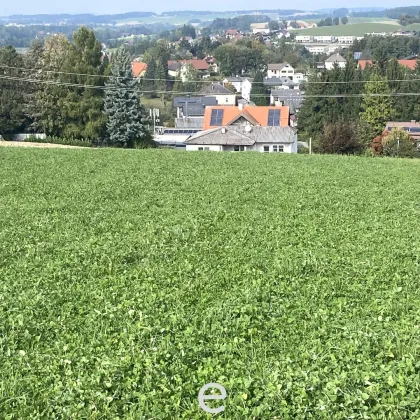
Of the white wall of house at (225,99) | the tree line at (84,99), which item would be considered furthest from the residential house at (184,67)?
the tree line at (84,99)

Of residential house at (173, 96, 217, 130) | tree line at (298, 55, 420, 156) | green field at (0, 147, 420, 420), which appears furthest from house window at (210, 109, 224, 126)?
green field at (0, 147, 420, 420)

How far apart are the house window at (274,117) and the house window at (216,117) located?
198 inches

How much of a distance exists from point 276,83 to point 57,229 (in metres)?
143

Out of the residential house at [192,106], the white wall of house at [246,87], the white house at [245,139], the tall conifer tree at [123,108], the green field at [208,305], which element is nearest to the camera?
the green field at [208,305]

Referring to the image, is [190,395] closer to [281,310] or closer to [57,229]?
[281,310]

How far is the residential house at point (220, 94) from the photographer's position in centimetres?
11581

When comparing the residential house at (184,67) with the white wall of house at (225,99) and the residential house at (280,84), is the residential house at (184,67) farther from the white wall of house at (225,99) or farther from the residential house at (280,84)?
the white wall of house at (225,99)

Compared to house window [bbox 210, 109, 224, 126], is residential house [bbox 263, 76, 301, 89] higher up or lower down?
lower down

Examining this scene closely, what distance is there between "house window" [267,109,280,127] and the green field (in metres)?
45.8

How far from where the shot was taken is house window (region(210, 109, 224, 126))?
61.2 m

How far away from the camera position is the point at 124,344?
655 centimetres

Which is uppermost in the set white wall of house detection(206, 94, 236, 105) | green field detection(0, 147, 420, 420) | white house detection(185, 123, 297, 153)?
green field detection(0, 147, 420, 420)

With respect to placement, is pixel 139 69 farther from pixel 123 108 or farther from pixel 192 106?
pixel 123 108

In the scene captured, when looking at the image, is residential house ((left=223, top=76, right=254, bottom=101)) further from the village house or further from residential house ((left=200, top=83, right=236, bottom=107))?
the village house
